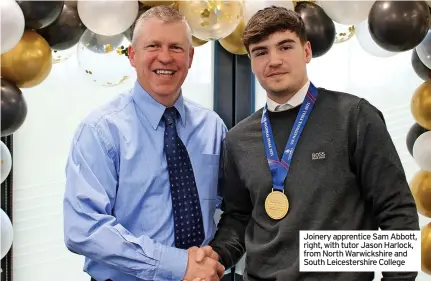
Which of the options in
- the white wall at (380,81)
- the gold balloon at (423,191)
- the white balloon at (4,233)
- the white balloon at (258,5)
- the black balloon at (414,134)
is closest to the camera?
the white balloon at (4,233)

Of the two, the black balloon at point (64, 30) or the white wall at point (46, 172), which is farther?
the white wall at point (46, 172)

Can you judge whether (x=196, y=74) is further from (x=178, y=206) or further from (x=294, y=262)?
(x=294, y=262)

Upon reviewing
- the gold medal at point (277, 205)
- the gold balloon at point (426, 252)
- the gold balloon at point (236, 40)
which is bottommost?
the gold balloon at point (426, 252)

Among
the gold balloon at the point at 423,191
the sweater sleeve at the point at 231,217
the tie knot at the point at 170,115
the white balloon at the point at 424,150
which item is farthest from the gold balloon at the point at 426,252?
the tie knot at the point at 170,115

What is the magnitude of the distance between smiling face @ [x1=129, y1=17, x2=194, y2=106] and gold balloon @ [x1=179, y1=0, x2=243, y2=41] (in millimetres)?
145

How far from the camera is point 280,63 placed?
1882mm

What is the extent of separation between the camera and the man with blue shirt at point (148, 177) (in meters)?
1.96

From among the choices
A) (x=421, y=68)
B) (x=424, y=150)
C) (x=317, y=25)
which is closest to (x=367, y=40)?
(x=421, y=68)

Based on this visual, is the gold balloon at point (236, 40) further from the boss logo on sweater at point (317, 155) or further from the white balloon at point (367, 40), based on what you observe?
the boss logo on sweater at point (317, 155)

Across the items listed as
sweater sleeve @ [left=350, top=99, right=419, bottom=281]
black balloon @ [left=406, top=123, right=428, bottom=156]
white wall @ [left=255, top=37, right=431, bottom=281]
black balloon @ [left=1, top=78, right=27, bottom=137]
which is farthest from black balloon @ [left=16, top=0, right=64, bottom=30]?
→ white wall @ [left=255, top=37, right=431, bottom=281]

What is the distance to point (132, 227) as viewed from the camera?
6.80 feet

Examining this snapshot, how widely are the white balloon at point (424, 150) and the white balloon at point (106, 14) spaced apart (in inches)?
45.9

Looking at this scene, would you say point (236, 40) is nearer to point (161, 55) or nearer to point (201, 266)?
point (161, 55)

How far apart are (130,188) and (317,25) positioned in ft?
2.98
